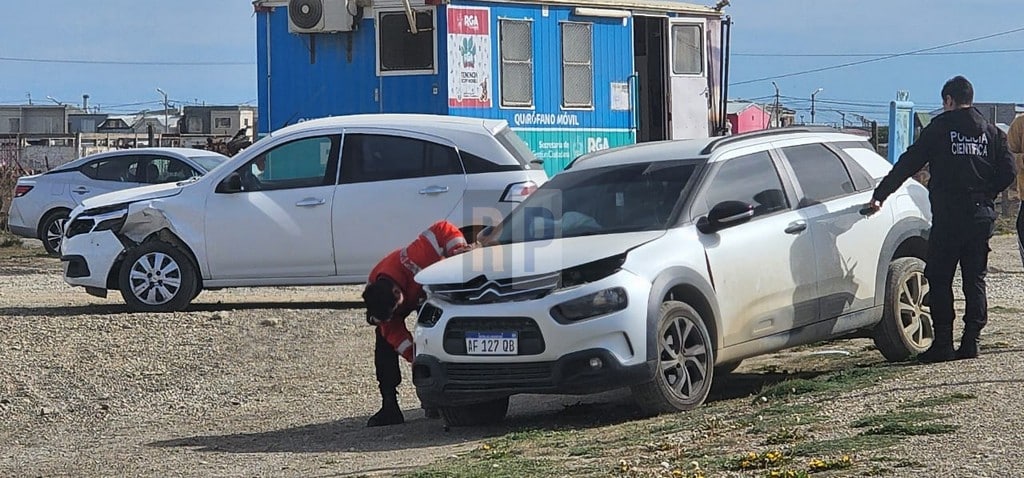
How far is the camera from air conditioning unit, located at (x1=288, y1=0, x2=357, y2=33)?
1748 centimetres

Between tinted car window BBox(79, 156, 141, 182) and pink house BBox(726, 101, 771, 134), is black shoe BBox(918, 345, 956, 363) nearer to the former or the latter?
tinted car window BBox(79, 156, 141, 182)

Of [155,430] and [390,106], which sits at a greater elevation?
[390,106]

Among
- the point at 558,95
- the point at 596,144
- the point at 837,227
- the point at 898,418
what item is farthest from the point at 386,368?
the point at 596,144

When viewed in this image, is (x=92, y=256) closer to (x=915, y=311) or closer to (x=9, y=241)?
(x=915, y=311)

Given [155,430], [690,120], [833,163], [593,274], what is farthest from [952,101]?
[690,120]

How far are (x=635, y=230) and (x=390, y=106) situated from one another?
870cm

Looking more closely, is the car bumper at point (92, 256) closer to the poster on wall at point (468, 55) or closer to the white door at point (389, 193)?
the white door at point (389, 193)

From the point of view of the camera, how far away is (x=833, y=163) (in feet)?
34.9

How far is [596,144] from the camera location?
18.8 metres

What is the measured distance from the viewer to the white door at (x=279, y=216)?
544 inches

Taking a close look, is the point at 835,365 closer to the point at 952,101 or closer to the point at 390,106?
the point at 952,101

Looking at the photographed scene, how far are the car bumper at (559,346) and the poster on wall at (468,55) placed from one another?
342 inches

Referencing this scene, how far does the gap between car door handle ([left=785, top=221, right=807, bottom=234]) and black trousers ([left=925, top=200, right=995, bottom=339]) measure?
897mm

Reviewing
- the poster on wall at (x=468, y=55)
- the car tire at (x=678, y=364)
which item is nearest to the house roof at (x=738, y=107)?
the poster on wall at (x=468, y=55)
